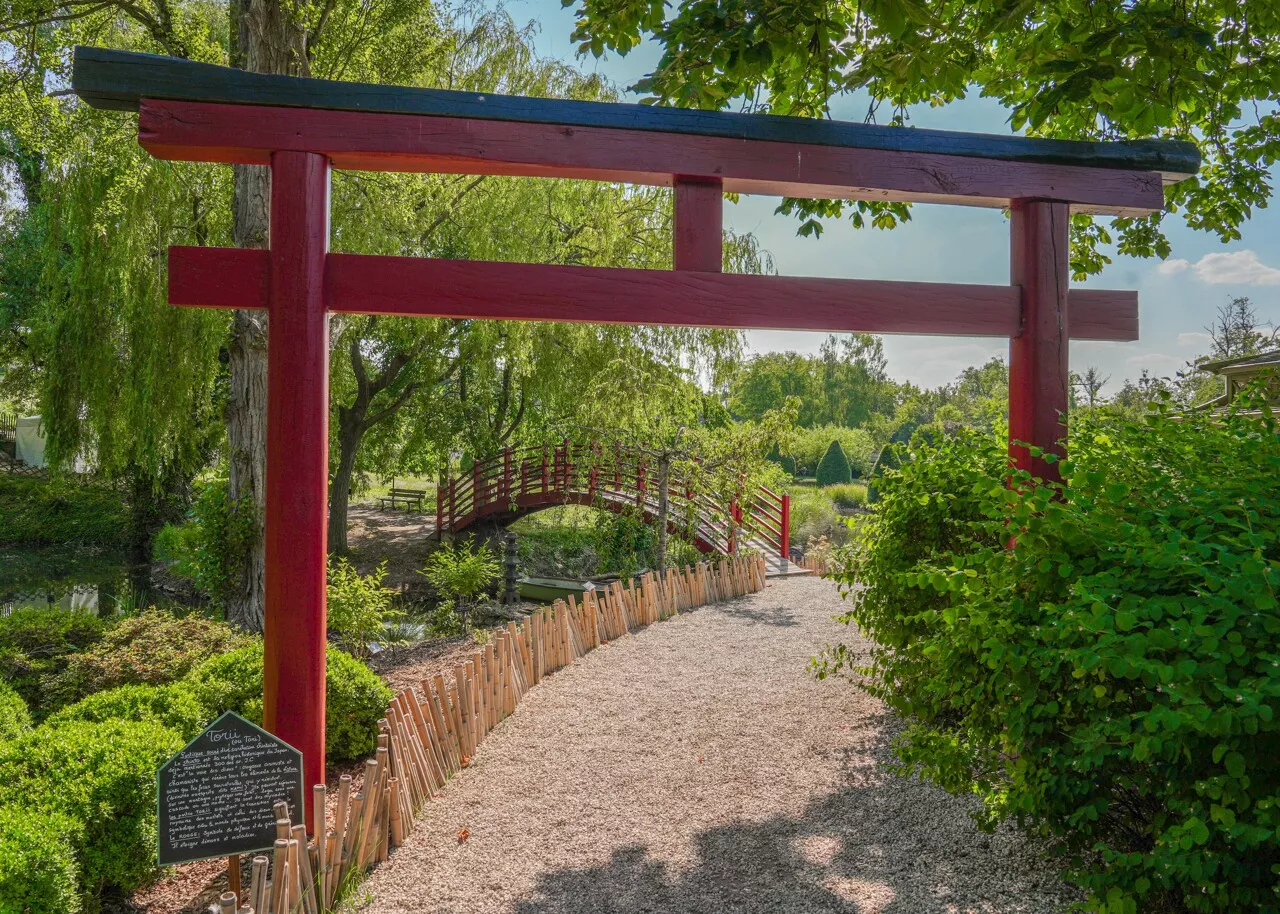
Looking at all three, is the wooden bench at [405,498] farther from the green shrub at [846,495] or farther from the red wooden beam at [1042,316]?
the red wooden beam at [1042,316]

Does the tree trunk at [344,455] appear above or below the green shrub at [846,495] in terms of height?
above

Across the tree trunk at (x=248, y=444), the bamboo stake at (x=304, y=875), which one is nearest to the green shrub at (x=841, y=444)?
the tree trunk at (x=248, y=444)

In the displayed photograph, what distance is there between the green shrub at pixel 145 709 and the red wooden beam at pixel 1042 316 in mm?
4455

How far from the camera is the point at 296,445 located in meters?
3.08

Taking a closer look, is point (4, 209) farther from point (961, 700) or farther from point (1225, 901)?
point (1225, 901)

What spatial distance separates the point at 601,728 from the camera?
5.12m

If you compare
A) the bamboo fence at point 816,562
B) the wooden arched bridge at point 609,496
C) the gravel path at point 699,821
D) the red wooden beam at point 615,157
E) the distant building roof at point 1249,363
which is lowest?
the gravel path at point 699,821

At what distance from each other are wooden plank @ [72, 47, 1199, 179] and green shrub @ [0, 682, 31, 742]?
347 centimetres

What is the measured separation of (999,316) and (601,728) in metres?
3.45

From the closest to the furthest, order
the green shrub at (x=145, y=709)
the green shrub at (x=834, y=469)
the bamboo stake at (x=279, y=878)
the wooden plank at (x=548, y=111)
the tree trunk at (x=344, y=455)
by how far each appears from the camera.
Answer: the bamboo stake at (x=279, y=878), the wooden plank at (x=548, y=111), the green shrub at (x=145, y=709), the tree trunk at (x=344, y=455), the green shrub at (x=834, y=469)

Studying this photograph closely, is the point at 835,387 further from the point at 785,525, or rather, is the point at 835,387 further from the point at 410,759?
the point at 410,759

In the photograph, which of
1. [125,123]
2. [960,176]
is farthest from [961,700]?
[125,123]

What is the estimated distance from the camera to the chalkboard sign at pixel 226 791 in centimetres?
287

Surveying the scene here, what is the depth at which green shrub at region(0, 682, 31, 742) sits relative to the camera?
436 cm
